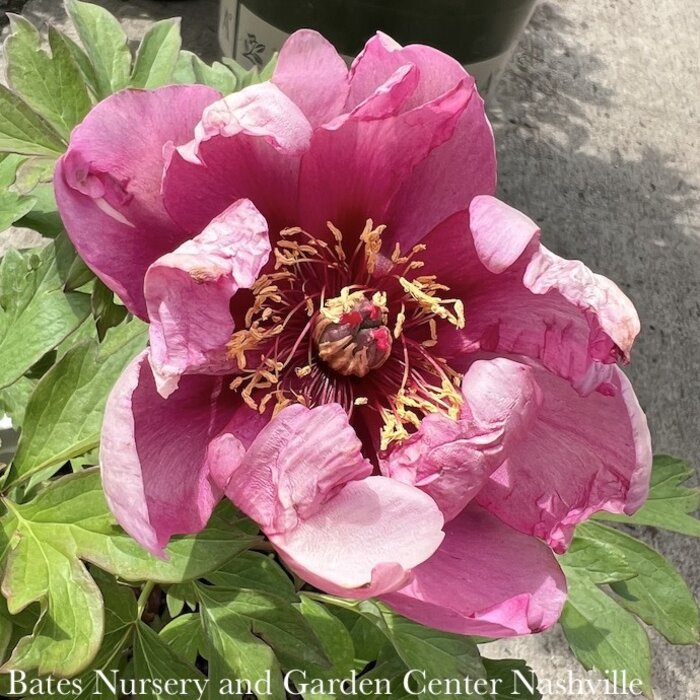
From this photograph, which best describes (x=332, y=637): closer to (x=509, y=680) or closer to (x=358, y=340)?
(x=509, y=680)

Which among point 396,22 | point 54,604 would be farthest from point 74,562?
point 396,22

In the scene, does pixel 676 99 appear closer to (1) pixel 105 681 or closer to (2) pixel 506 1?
(2) pixel 506 1

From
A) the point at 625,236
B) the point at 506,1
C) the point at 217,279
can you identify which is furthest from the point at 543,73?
the point at 217,279

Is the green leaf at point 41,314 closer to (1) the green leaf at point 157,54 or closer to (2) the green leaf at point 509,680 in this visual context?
(1) the green leaf at point 157,54

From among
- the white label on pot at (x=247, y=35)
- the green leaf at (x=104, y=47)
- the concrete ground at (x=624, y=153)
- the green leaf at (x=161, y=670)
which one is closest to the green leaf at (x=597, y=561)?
the green leaf at (x=161, y=670)

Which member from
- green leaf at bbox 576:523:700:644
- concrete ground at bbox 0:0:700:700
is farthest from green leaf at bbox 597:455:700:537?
concrete ground at bbox 0:0:700:700

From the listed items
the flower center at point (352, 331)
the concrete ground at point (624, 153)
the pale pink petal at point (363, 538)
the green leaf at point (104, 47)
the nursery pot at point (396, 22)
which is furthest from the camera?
the concrete ground at point (624, 153)
